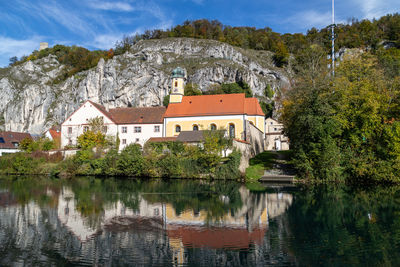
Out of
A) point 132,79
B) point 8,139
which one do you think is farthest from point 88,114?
point 132,79

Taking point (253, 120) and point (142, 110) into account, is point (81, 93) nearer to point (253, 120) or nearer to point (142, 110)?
point (142, 110)

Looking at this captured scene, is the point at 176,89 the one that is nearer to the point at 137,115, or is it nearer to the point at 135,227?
the point at 137,115

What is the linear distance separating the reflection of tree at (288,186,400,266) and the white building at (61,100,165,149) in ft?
94.5

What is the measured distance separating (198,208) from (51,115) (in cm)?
7649

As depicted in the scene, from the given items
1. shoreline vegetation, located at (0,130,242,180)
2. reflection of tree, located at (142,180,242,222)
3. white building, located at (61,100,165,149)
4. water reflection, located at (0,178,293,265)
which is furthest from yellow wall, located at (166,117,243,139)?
water reflection, located at (0,178,293,265)

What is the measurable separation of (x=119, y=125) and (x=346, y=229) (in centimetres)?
3847

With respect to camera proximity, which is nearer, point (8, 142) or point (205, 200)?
point (205, 200)

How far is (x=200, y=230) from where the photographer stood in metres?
12.4

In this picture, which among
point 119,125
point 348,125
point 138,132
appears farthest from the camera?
A: point 119,125

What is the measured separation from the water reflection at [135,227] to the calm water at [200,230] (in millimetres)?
34

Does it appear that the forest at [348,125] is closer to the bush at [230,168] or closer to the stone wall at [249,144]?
the stone wall at [249,144]

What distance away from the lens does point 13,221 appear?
1400 cm

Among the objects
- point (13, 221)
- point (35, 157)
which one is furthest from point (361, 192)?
point (35, 157)

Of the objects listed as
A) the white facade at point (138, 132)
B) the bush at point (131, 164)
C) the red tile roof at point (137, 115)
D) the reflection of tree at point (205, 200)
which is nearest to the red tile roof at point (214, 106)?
the red tile roof at point (137, 115)
